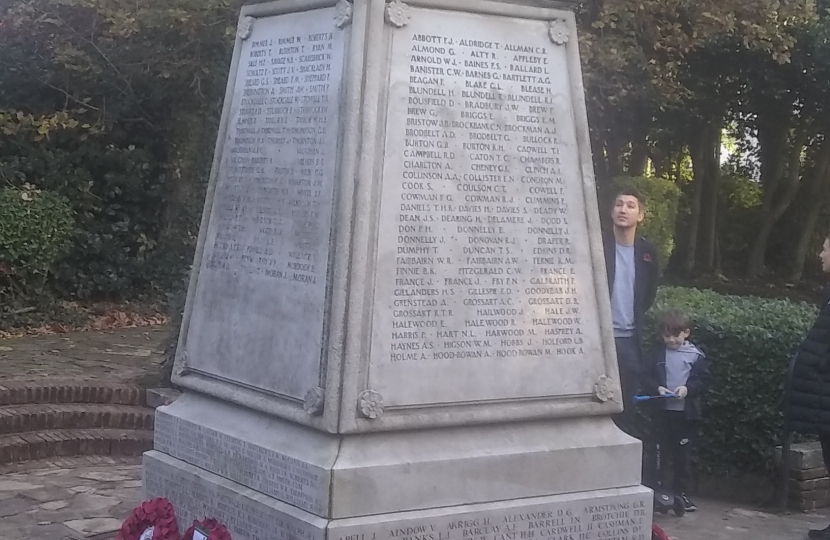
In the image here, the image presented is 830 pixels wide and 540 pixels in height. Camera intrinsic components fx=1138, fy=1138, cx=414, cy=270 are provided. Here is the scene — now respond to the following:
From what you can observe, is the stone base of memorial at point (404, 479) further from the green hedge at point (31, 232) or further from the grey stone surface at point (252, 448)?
the green hedge at point (31, 232)

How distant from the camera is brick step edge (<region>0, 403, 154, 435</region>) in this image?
8.37m

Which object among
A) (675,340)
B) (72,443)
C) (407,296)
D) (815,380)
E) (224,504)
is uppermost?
(407,296)

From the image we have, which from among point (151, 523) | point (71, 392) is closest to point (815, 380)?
point (151, 523)

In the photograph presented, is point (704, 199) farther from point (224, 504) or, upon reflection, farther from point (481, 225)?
point (224, 504)

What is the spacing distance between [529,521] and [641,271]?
7.52 ft

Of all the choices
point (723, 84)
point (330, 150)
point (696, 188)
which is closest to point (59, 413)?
point (330, 150)

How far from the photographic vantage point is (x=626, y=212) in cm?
621

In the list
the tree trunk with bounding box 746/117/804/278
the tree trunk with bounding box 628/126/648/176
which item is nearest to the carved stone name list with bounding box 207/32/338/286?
the tree trunk with bounding box 628/126/648/176

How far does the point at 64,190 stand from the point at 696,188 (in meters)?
13.1

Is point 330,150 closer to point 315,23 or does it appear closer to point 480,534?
point 315,23

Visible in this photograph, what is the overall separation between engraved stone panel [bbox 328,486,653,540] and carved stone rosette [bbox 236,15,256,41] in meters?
2.22

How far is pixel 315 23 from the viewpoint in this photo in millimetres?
4641

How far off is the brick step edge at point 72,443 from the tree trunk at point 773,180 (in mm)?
16574

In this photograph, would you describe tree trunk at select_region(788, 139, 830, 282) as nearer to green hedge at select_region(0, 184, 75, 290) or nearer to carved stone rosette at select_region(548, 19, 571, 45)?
green hedge at select_region(0, 184, 75, 290)
